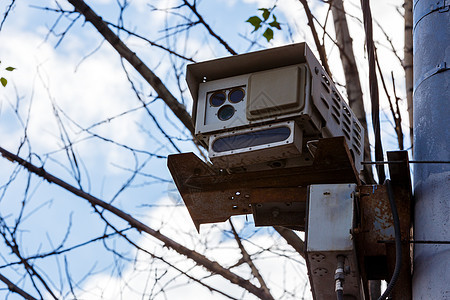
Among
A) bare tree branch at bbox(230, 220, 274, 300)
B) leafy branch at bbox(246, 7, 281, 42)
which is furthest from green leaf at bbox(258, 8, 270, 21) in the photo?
bare tree branch at bbox(230, 220, 274, 300)

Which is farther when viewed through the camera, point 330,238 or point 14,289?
point 14,289

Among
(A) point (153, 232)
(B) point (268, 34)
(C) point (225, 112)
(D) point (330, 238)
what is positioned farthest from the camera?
(A) point (153, 232)

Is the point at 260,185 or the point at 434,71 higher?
the point at 434,71

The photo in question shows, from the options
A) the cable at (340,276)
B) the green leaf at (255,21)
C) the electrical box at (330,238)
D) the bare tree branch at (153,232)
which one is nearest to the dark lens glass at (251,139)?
the electrical box at (330,238)

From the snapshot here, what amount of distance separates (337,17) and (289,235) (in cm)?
206

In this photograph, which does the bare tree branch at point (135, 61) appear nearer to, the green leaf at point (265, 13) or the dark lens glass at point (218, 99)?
the green leaf at point (265, 13)

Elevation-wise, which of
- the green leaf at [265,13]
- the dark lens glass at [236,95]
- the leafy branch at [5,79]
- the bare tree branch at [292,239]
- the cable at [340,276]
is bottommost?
the cable at [340,276]

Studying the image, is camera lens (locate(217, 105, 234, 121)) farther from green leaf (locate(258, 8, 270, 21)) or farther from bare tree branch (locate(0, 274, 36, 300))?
bare tree branch (locate(0, 274, 36, 300))

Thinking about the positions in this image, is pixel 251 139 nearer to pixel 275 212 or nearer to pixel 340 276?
pixel 275 212

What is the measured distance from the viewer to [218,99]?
10.3 feet

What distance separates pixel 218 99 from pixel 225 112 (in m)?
0.10

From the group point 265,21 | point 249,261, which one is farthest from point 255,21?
point 249,261

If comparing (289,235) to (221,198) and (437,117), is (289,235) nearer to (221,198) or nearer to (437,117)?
(221,198)

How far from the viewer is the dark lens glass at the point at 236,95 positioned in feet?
10.1
